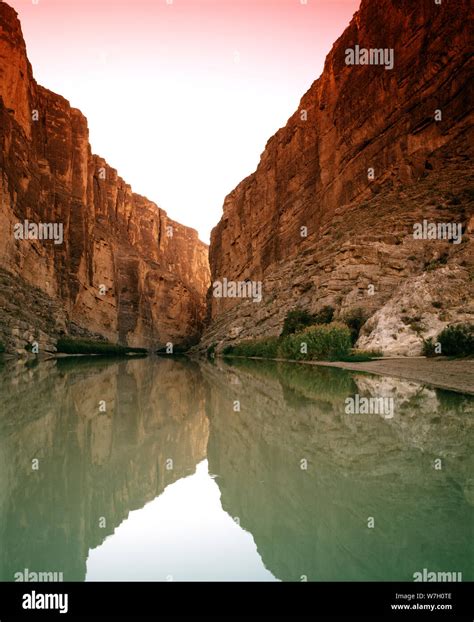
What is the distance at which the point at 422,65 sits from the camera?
108 ft

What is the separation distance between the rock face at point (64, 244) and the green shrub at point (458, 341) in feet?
71.4

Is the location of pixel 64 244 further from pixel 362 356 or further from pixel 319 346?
pixel 362 356

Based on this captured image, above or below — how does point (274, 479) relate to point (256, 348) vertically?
below

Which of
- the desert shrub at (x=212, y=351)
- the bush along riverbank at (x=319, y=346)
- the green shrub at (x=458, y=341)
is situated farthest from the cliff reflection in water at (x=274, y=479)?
the desert shrub at (x=212, y=351)

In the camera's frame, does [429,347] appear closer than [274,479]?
No

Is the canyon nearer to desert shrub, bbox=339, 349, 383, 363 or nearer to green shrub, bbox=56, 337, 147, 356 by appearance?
desert shrub, bbox=339, 349, 383, 363

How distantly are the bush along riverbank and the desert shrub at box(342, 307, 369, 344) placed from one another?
91cm

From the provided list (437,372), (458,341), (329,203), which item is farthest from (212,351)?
(437,372)

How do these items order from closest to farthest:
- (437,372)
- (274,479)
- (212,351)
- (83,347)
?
(274,479) → (437,372) → (83,347) → (212,351)

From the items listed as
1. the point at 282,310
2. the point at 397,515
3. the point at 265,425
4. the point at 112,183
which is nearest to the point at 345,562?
the point at 397,515

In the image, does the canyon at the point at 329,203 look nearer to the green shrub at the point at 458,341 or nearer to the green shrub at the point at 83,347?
the green shrub at the point at 83,347

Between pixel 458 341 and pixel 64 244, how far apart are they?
150 feet

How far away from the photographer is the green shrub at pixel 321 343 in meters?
20.7

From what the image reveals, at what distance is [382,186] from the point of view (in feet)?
108
